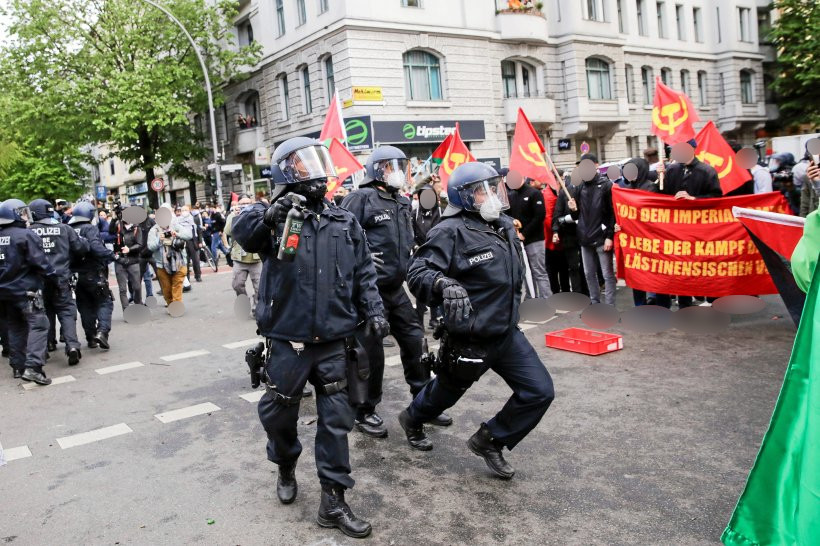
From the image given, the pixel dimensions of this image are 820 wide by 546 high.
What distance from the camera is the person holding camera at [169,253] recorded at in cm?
1178

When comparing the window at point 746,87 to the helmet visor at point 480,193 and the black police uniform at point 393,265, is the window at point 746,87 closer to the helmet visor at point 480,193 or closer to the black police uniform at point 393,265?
the black police uniform at point 393,265

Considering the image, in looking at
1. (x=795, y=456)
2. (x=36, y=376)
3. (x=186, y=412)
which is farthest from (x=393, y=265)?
(x=36, y=376)

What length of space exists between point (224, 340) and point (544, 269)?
451 cm

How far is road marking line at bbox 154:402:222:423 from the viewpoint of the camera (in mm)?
6234

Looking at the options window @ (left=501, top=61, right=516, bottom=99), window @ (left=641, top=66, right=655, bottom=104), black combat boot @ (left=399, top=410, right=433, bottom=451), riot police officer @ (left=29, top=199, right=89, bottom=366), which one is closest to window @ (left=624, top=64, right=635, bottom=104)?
window @ (left=641, top=66, right=655, bottom=104)

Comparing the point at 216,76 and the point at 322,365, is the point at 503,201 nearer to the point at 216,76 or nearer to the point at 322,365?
the point at 322,365

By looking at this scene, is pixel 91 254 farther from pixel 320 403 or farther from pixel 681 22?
pixel 681 22

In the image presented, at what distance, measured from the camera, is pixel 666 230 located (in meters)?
8.48

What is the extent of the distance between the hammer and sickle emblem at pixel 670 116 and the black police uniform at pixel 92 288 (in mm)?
8005

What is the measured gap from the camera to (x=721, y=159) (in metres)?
9.72

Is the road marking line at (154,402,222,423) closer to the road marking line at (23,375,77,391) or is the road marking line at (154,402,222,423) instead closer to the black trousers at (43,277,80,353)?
the road marking line at (23,375,77,391)

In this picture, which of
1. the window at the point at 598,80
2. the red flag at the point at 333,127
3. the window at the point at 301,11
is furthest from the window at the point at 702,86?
the red flag at the point at 333,127

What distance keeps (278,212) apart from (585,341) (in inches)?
177

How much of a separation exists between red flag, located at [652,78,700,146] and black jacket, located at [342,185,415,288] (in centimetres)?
591
